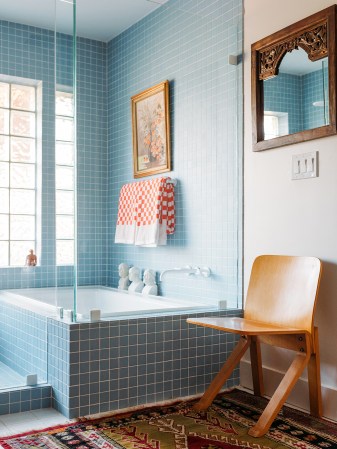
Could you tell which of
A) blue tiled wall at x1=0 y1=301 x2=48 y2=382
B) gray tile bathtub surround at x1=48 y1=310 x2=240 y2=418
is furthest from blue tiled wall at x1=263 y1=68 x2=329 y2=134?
blue tiled wall at x1=0 y1=301 x2=48 y2=382

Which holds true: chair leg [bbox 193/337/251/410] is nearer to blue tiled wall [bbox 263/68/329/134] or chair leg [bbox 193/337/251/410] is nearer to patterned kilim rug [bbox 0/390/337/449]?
patterned kilim rug [bbox 0/390/337/449]

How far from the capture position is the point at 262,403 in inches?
110

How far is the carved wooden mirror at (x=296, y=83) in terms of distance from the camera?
2.60 meters

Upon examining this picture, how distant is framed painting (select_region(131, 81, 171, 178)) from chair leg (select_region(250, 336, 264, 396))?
4.01 ft

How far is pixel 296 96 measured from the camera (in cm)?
278

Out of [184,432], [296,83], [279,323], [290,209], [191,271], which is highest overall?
[296,83]

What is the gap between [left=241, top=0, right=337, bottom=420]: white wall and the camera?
102 inches

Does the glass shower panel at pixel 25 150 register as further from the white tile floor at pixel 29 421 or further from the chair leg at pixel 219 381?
the chair leg at pixel 219 381

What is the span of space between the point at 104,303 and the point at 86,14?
151 centimetres

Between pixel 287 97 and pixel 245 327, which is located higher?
pixel 287 97

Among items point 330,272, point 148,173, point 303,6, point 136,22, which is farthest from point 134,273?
point 303,6

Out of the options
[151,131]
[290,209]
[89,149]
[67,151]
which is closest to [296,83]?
[290,209]

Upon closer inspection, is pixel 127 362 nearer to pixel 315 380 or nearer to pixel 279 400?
pixel 279 400

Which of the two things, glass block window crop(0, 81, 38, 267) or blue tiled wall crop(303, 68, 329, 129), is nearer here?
blue tiled wall crop(303, 68, 329, 129)
